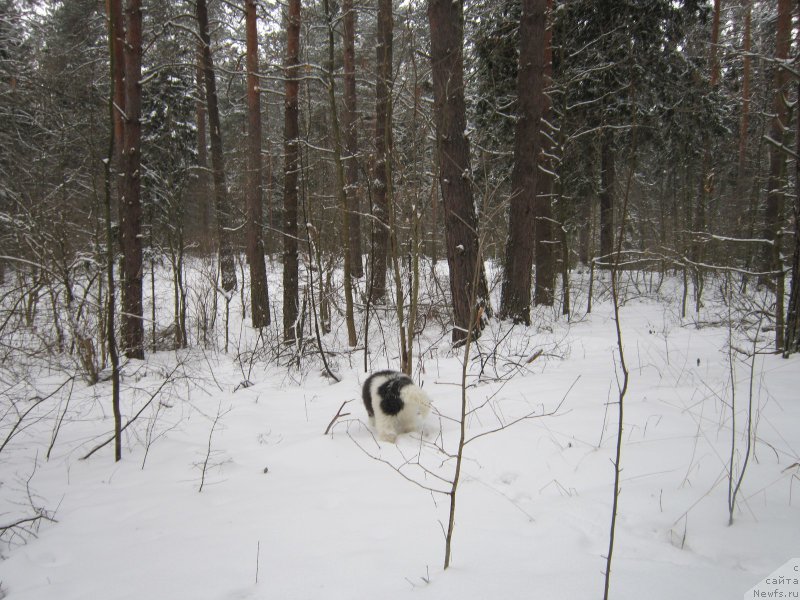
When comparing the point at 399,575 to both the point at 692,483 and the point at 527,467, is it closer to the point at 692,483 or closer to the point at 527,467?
the point at 527,467

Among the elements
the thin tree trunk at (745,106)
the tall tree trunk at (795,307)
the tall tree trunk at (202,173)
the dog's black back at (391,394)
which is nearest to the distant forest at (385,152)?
the tall tree trunk at (795,307)

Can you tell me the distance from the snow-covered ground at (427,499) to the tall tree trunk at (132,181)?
3225 millimetres

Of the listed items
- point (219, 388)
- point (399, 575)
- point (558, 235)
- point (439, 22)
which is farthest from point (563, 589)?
point (558, 235)

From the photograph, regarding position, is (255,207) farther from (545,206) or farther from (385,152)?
(545,206)

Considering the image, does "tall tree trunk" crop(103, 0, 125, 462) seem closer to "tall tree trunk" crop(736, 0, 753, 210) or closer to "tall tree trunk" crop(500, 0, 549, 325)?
"tall tree trunk" crop(500, 0, 549, 325)

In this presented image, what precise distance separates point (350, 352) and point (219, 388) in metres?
1.94

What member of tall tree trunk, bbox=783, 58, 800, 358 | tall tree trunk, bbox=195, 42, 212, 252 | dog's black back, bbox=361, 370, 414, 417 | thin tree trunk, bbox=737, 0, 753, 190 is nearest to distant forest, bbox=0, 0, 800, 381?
tall tree trunk, bbox=783, 58, 800, 358

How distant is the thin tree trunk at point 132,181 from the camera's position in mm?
6875

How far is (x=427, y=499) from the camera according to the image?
240 cm

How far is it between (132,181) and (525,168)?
22.7ft

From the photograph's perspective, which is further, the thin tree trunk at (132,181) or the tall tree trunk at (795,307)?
the thin tree trunk at (132,181)

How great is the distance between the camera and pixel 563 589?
1.63 m

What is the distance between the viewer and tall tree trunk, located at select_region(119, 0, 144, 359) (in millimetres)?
6875

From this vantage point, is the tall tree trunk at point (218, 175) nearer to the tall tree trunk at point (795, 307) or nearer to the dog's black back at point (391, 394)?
the dog's black back at point (391, 394)
